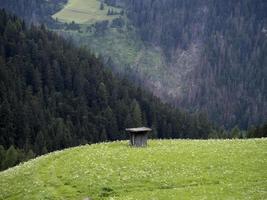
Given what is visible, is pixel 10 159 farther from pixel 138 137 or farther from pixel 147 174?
pixel 147 174

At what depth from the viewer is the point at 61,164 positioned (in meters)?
54.6

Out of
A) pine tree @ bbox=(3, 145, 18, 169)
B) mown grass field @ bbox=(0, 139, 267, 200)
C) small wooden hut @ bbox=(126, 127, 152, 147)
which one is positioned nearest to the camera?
mown grass field @ bbox=(0, 139, 267, 200)

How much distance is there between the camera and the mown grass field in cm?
4191

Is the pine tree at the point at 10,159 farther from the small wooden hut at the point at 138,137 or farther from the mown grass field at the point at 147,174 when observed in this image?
the small wooden hut at the point at 138,137

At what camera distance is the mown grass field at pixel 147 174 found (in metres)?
41.9


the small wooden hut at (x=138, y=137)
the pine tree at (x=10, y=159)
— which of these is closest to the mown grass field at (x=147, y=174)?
the small wooden hut at (x=138, y=137)

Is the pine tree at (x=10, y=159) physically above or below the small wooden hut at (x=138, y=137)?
below

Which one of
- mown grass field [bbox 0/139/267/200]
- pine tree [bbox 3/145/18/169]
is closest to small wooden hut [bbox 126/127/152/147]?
mown grass field [bbox 0/139/267/200]

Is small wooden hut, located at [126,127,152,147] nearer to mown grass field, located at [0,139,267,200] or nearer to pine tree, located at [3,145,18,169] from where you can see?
mown grass field, located at [0,139,267,200]

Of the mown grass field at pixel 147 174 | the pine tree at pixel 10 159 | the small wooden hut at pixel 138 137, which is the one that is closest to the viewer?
the mown grass field at pixel 147 174

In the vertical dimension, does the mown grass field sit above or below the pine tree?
above

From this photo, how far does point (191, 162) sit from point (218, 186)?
8609 millimetres

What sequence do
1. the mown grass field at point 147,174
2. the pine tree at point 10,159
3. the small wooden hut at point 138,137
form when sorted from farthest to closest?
the pine tree at point 10,159
the small wooden hut at point 138,137
the mown grass field at point 147,174

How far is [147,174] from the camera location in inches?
1843
